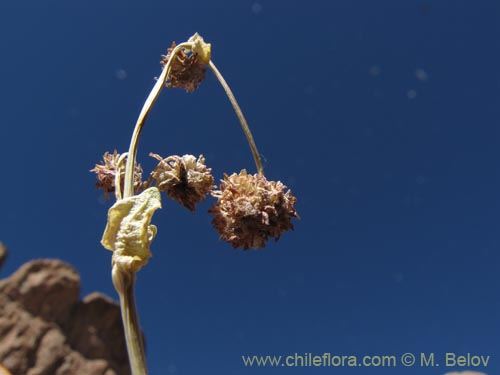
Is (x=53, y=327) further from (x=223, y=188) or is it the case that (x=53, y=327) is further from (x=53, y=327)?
(x=223, y=188)

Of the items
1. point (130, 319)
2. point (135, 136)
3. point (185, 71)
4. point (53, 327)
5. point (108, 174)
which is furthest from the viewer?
point (53, 327)

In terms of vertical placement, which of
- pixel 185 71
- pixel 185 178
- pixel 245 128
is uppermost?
pixel 185 71

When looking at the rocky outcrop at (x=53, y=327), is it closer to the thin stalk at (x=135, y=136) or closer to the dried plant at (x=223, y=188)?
the dried plant at (x=223, y=188)

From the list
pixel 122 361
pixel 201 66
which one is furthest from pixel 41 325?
pixel 201 66

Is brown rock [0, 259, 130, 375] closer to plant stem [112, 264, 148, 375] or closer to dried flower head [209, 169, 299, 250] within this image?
dried flower head [209, 169, 299, 250]

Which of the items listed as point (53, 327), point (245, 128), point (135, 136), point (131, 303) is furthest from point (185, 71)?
point (53, 327)
